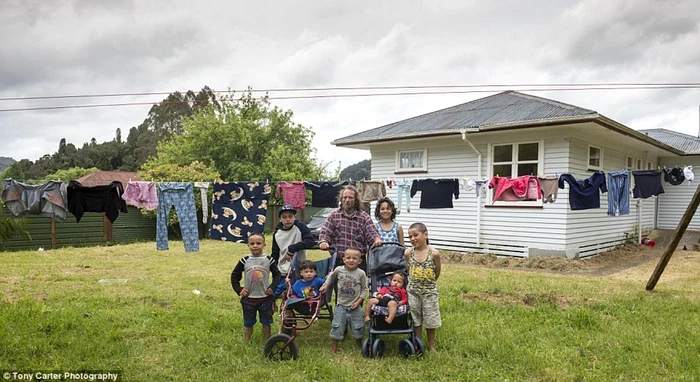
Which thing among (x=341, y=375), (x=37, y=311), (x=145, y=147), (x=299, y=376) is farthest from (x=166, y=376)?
(x=145, y=147)

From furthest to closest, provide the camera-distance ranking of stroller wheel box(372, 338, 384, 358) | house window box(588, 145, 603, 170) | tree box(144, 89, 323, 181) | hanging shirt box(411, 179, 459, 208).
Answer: tree box(144, 89, 323, 181) < house window box(588, 145, 603, 170) < hanging shirt box(411, 179, 459, 208) < stroller wheel box(372, 338, 384, 358)

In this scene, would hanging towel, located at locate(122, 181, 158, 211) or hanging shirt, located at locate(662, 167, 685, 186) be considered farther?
hanging shirt, located at locate(662, 167, 685, 186)

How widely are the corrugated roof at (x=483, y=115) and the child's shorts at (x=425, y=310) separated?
6.97 m

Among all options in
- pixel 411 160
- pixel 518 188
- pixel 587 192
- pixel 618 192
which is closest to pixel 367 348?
pixel 518 188

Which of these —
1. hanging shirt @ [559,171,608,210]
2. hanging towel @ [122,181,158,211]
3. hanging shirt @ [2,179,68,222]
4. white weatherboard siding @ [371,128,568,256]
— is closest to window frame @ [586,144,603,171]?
white weatherboard siding @ [371,128,568,256]

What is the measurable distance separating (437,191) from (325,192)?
2793 mm

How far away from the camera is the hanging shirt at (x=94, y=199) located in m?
6.82

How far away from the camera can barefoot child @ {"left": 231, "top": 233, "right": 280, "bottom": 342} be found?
4566 millimetres

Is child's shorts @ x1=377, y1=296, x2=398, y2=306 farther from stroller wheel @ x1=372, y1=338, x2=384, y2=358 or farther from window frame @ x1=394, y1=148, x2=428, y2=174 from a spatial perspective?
window frame @ x1=394, y1=148, x2=428, y2=174

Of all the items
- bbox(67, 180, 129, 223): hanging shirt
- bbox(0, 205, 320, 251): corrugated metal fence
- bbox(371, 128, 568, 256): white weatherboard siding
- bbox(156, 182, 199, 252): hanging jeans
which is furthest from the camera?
bbox(0, 205, 320, 251): corrugated metal fence

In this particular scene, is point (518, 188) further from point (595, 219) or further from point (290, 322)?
point (290, 322)

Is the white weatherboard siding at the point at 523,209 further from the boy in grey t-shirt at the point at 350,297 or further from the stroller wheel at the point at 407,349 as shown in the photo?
the boy in grey t-shirt at the point at 350,297

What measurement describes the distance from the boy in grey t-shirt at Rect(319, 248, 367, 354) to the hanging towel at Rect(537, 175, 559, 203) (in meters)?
5.72

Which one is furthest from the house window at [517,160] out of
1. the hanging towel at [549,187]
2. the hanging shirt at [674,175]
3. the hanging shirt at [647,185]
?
the hanging shirt at [674,175]
